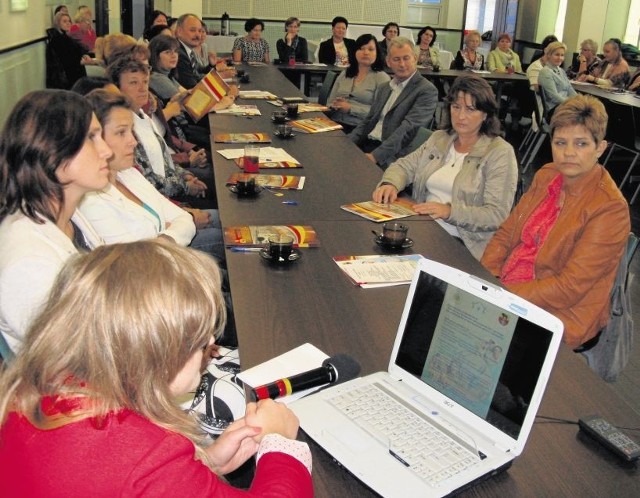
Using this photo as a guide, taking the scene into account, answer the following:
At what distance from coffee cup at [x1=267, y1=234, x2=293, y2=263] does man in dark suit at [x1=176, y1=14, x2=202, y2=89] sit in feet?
14.3

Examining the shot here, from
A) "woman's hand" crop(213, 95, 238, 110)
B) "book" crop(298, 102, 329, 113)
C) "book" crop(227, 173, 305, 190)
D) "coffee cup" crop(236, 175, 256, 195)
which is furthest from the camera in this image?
"book" crop(298, 102, 329, 113)

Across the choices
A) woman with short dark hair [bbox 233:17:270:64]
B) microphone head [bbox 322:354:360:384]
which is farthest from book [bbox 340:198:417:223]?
woman with short dark hair [bbox 233:17:270:64]

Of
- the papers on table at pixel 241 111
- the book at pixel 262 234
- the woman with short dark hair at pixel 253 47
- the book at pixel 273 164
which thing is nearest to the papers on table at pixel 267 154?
the book at pixel 273 164

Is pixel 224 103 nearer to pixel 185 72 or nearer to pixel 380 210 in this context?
pixel 185 72

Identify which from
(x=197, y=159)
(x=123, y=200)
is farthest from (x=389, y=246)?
(x=197, y=159)

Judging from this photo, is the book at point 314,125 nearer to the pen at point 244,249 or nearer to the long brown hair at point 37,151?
the pen at point 244,249

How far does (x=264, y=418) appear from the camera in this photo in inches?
50.7

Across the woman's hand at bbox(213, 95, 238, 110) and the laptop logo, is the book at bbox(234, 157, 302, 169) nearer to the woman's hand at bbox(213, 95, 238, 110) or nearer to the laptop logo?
the woman's hand at bbox(213, 95, 238, 110)

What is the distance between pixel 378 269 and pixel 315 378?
2.41 ft

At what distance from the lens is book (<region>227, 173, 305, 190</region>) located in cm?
300

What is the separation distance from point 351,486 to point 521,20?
1386cm

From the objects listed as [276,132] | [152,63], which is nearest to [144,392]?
[276,132]

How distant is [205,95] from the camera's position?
4.40 meters

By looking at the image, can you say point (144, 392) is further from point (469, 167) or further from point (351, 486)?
point (469, 167)
